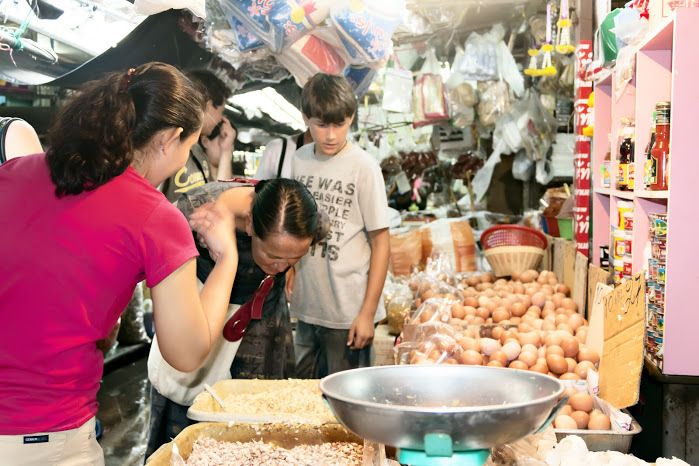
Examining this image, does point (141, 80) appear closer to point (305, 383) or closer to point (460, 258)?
point (305, 383)

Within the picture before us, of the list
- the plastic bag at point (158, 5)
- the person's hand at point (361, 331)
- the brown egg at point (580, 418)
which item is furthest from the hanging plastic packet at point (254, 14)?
the brown egg at point (580, 418)

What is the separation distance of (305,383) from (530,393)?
1.45 metres

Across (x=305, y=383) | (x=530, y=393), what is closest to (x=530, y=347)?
(x=305, y=383)

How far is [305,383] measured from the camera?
2.67 meters

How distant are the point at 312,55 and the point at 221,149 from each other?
864mm

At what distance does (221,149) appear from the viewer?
4816 mm

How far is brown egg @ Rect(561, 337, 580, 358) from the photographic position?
10.1 ft

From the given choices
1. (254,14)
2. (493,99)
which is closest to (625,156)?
(254,14)

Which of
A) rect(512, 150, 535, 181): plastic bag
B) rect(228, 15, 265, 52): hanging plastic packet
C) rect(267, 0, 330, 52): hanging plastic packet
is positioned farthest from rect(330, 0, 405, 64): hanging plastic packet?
rect(512, 150, 535, 181): plastic bag

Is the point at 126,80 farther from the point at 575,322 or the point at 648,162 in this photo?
the point at 575,322

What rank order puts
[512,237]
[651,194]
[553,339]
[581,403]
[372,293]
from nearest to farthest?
[581,403] → [651,194] → [553,339] → [372,293] → [512,237]

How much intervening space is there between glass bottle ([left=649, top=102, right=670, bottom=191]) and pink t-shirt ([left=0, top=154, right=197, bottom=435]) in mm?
1804

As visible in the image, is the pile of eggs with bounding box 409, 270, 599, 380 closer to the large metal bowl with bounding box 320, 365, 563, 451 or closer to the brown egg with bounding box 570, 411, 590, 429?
the brown egg with bounding box 570, 411, 590, 429

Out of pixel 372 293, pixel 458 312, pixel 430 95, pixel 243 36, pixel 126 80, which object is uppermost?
pixel 243 36
